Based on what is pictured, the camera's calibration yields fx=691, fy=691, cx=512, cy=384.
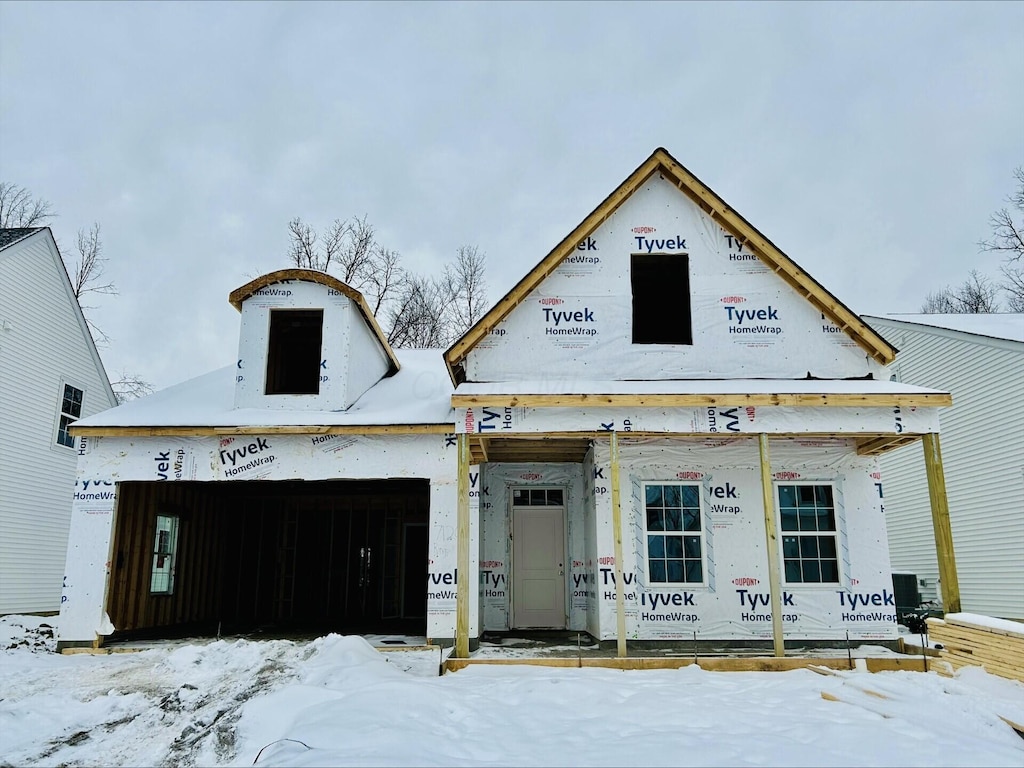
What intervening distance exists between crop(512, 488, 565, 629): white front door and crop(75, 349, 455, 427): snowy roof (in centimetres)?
244

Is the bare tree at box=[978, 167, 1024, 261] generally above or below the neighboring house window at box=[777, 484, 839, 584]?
above

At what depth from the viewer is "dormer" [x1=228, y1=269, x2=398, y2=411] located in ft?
35.2

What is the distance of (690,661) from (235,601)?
1008 centimetres

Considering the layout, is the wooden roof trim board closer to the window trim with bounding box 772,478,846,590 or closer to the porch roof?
the porch roof

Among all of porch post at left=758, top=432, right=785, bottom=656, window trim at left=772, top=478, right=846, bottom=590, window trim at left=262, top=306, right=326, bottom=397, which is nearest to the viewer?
porch post at left=758, top=432, right=785, bottom=656

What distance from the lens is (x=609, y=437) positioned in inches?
381

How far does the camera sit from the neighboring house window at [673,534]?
10234mm

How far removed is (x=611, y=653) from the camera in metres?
8.97

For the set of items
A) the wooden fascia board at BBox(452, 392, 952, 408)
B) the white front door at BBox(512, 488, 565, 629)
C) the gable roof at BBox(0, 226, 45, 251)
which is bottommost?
the white front door at BBox(512, 488, 565, 629)

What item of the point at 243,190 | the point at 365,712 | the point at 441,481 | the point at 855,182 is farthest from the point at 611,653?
the point at 855,182

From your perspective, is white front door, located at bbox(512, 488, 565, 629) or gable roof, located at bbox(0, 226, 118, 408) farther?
gable roof, located at bbox(0, 226, 118, 408)

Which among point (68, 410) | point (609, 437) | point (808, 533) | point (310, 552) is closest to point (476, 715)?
point (609, 437)

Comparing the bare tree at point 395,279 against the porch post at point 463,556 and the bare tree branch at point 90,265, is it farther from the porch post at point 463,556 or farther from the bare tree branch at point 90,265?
the porch post at point 463,556

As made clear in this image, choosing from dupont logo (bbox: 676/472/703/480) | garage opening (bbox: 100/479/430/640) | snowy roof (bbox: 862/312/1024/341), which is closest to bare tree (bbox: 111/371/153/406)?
garage opening (bbox: 100/479/430/640)
